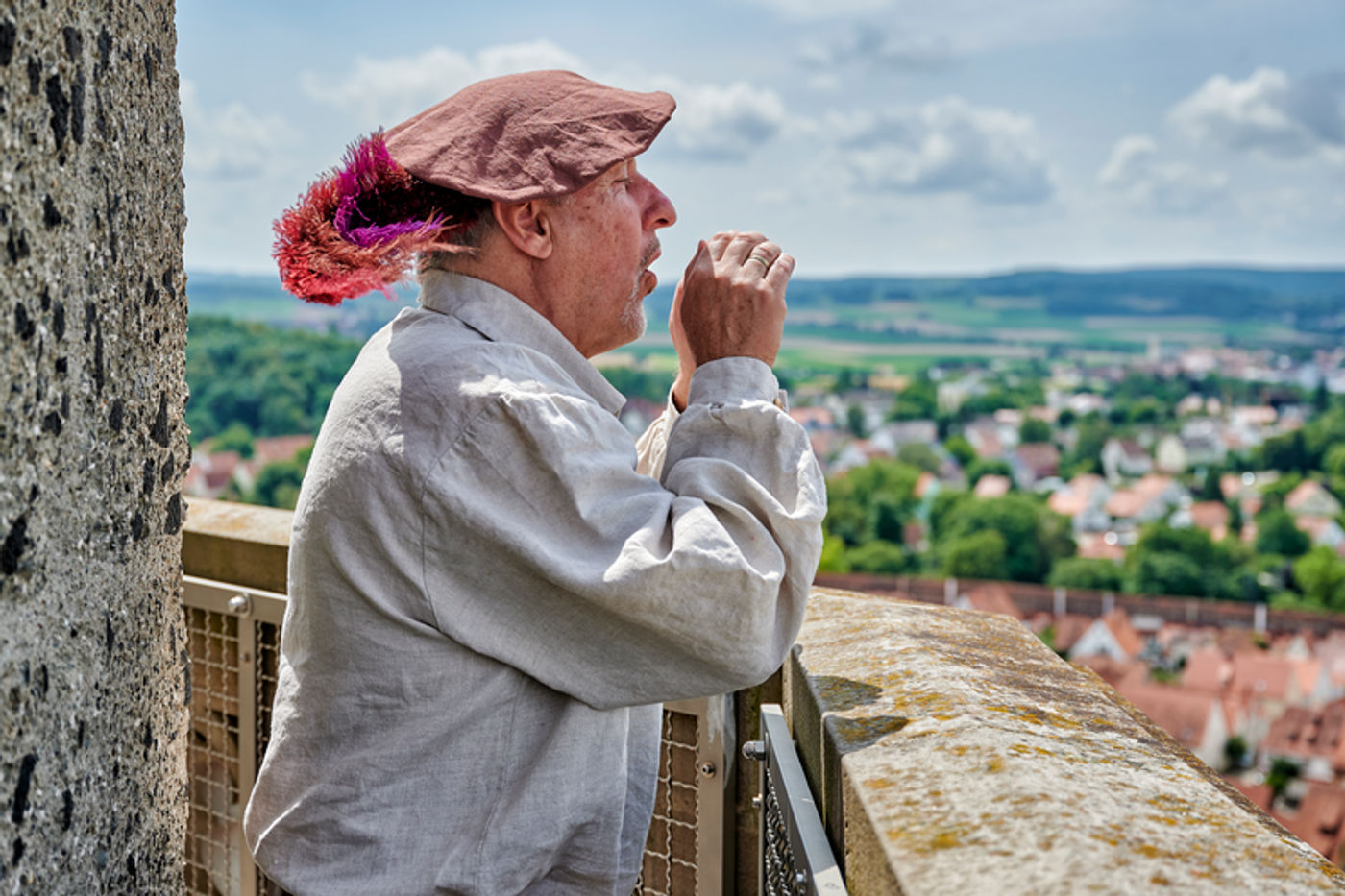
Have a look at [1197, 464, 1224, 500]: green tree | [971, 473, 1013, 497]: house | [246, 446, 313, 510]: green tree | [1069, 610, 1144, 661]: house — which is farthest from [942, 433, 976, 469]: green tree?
[246, 446, 313, 510]: green tree

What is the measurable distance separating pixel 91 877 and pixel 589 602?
24.9 inches

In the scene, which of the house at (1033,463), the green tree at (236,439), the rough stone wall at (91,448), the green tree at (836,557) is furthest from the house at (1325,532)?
the rough stone wall at (91,448)

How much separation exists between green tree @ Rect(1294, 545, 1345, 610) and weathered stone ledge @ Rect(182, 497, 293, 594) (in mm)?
81605

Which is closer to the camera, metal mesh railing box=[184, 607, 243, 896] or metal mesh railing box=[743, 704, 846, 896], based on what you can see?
metal mesh railing box=[743, 704, 846, 896]

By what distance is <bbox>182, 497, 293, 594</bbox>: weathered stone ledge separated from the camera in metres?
2.83

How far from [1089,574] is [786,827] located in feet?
269

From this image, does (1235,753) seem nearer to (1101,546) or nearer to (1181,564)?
(1181,564)

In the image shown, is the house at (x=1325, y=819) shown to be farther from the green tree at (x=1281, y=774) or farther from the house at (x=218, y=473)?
the house at (x=218, y=473)

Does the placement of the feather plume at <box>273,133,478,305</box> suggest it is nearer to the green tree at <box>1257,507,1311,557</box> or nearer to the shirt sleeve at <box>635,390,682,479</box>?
the shirt sleeve at <box>635,390,682,479</box>

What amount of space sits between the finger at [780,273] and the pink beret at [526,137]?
227 mm

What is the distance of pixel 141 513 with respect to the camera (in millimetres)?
1521

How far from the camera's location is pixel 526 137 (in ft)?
5.24

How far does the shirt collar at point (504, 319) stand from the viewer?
161 cm

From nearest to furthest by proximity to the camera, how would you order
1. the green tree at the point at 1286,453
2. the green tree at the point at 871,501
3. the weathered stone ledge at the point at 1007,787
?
the weathered stone ledge at the point at 1007,787 → the green tree at the point at 871,501 → the green tree at the point at 1286,453
